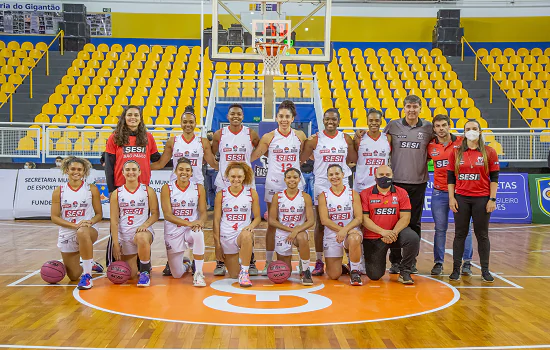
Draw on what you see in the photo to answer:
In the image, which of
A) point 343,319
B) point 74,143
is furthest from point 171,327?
point 74,143

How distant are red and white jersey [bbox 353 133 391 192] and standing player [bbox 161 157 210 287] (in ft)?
5.99

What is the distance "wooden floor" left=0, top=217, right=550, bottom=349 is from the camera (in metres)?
4.21

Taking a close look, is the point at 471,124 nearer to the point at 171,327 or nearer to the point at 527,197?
the point at 171,327

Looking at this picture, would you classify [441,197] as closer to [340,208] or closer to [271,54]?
[340,208]

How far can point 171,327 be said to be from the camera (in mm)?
4578

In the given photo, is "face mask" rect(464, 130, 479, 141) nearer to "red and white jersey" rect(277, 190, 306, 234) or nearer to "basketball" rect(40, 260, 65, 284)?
"red and white jersey" rect(277, 190, 306, 234)

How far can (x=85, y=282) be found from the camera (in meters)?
5.88

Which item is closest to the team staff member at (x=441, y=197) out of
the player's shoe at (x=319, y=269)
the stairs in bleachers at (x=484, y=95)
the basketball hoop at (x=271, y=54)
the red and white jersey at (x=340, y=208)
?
the red and white jersey at (x=340, y=208)

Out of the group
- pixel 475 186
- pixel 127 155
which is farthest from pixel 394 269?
pixel 127 155

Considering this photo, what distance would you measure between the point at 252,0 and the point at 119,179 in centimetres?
421

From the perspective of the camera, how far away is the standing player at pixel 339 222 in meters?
6.22

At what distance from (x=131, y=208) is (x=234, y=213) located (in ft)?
3.51

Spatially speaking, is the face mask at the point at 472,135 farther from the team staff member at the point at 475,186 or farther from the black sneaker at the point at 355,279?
the black sneaker at the point at 355,279

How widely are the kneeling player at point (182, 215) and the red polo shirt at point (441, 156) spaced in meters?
2.62
